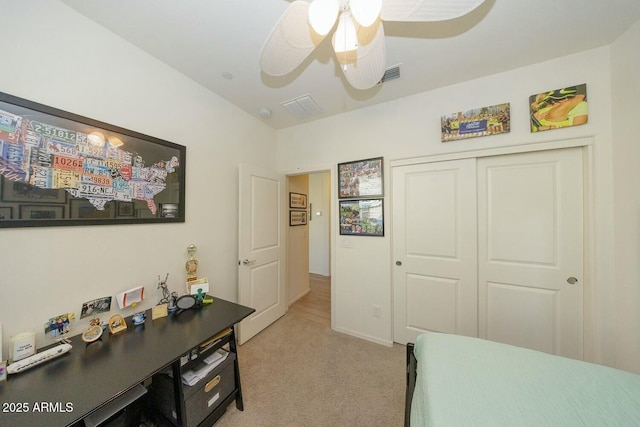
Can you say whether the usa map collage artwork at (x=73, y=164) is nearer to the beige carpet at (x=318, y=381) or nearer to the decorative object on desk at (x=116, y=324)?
the decorative object on desk at (x=116, y=324)

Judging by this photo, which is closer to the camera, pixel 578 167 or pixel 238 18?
pixel 238 18

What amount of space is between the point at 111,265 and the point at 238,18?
5.96 ft

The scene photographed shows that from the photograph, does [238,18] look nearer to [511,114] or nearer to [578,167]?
[511,114]

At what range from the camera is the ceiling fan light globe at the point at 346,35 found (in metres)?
0.95

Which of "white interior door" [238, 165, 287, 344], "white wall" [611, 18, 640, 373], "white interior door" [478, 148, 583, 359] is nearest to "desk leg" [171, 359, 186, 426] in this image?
"white interior door" [238, 165, 287, 344]

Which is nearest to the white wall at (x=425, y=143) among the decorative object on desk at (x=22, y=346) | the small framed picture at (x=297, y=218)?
the small framed picture at (x=297, y=218)

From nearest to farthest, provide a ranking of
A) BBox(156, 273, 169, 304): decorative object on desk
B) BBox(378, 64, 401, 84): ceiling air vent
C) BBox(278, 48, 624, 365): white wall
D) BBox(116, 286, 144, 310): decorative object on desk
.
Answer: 1. BBox(116, 286, 144, 310): decorative object on desk
2. BBox(278, 48, 624, 365): white wall
3. BBox(156, 273, 169, 304): decorative object on desk
4. BBox(378, 64, 401, 84): ceiling air vent

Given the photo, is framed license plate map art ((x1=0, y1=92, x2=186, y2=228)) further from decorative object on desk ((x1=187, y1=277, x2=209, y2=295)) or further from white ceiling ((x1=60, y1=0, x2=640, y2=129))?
white ceiling ((x1=60, y1=0, x2=640, y2=129))

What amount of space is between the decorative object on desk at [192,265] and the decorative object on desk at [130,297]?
0.33m

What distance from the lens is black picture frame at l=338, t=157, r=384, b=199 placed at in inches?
88.7

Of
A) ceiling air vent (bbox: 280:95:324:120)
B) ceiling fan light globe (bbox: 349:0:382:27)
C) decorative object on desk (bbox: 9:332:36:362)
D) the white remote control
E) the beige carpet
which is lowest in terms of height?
the beige carpet

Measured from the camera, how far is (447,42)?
1.51 m

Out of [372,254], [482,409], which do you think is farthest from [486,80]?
[482,409]

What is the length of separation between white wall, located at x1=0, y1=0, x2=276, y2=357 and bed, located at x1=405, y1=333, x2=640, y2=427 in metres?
1.91
